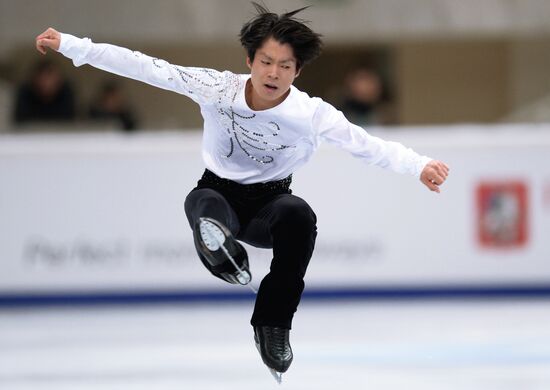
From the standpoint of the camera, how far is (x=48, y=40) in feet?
17.8

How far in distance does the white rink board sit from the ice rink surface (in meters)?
0.27

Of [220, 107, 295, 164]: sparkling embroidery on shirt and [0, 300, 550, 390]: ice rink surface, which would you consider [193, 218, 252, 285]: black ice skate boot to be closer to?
[220, 107, 295, 164]: sparkling embroidery on shirt

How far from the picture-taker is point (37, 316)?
32.7 feet

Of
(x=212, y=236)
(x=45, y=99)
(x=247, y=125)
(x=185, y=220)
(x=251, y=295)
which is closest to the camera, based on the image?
(x=212, y=236)

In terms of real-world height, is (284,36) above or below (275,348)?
above

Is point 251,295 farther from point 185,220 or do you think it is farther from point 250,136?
point 250,136

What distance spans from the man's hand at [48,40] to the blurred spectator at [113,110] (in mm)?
5329

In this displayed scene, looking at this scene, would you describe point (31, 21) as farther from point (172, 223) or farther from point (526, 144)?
point (526, 144)

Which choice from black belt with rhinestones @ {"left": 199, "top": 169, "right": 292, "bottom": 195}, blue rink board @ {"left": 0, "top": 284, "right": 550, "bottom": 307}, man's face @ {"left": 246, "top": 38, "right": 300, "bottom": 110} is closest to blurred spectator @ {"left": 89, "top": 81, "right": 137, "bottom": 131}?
blue rink board @ {"left": 0, "top": 284, "right": 550, "bottom": 307}

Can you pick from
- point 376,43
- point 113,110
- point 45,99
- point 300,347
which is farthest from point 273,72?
point 376,43

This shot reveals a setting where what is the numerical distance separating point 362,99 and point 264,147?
5046mm

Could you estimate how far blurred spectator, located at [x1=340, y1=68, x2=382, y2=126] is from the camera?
1073cm

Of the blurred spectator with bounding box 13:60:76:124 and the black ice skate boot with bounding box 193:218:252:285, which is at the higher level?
the blurred spectator with bounding box 13:60:76:124

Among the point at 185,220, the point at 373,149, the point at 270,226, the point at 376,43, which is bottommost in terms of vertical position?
the point at 270,226
